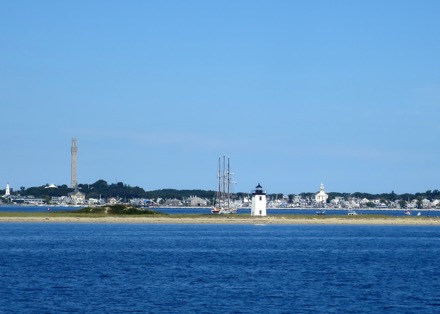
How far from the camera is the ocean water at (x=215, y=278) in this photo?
40594 millimetres

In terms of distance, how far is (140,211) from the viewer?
501 ft

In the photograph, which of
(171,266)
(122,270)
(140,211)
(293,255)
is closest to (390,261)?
(293,255)

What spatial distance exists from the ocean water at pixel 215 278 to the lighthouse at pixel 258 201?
46.5 m

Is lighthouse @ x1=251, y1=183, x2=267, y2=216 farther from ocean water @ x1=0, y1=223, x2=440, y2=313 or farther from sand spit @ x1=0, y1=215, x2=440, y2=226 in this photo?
ocean water @ x1=0, y1=223, x2=440, y2=313

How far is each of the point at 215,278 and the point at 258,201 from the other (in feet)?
278

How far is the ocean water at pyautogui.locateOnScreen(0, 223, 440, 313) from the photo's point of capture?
4059 centimetres

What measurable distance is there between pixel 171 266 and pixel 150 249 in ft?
57.2

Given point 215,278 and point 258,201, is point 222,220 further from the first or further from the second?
point 215,278

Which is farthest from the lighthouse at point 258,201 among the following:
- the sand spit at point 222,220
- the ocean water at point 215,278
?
the ocean water at point 215,278

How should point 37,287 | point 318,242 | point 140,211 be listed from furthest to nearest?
point 140,211 → point 318,242 → point 37,287

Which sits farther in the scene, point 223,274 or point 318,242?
point 318,242

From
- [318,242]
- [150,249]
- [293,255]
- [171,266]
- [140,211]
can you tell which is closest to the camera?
[171,266]

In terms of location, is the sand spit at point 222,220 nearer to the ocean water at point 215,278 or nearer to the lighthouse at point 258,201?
the lighthouse at point 258,201

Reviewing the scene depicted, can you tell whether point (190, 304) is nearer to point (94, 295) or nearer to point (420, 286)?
point (94, 295)
